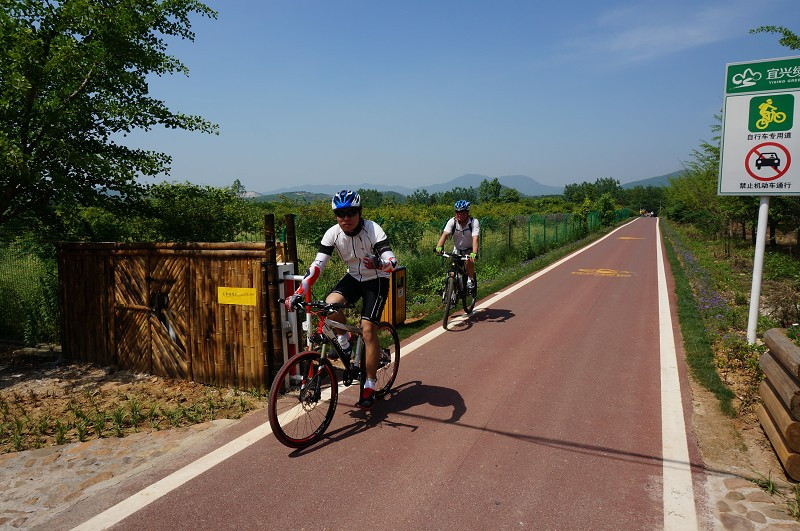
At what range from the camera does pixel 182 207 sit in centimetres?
866

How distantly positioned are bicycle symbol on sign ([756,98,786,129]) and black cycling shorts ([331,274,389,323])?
5.31 m

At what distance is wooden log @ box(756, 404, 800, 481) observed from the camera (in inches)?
135

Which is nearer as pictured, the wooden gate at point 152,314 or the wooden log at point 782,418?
the wooden log at point 782,418

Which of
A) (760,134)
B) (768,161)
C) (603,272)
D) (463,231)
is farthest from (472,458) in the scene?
(603,272)

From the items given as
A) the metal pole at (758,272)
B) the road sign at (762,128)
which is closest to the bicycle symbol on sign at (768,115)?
the road sign at (762,128)

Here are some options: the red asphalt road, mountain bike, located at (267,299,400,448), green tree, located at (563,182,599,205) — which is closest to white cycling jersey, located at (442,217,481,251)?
the red asphalt road

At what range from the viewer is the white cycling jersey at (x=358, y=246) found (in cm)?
449

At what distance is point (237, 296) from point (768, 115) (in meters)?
6.86

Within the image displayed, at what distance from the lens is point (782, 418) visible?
3.63 m

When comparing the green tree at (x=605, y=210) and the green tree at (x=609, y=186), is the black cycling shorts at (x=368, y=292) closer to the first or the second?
the green tree at (x=605, y=210)

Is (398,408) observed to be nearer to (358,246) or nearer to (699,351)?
(358,246)

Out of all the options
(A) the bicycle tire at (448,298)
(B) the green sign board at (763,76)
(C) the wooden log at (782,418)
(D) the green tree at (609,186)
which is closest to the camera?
(C) the wooden log at (782,418)

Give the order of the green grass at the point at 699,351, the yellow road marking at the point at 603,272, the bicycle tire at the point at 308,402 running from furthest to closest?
1. the yellow road marking at the point at 603,272
2. the green grass at the point at 699,351
3. the bicycle tire at the point at 308,402

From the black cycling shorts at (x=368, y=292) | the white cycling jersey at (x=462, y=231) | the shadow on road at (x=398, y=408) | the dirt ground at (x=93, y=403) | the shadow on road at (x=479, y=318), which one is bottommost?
the dirt ground at (x=93, y=403)
